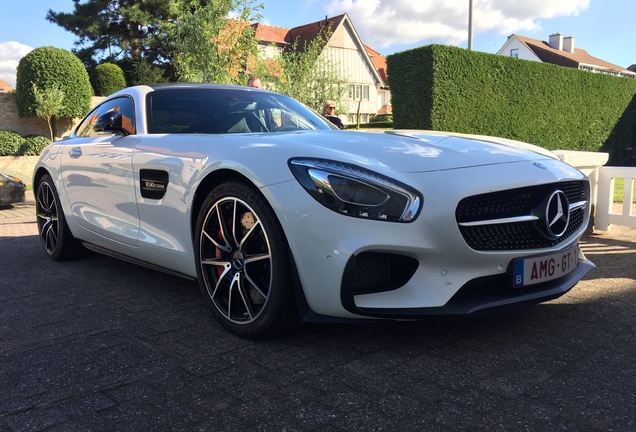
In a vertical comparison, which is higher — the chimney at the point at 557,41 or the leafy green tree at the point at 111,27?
the chimney at the point at 557,41

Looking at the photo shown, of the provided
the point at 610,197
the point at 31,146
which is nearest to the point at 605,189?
the point at 610,197

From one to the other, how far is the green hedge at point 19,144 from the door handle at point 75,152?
1559 centimetres

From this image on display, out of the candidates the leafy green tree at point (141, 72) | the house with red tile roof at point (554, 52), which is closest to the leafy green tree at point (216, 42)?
the leafy green tree at point (141, 72)

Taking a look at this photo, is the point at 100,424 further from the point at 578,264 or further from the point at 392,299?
the point at 578,264

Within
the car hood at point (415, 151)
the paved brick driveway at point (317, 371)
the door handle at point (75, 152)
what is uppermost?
the car hood at point (415, 151)

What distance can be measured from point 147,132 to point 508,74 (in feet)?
44.6

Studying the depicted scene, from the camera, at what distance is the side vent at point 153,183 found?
10.2 feet

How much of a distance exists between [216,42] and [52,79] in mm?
9297

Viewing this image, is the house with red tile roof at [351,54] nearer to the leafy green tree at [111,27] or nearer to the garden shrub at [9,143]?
the leafy green tree at [111,27]

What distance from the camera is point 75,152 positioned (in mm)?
4215

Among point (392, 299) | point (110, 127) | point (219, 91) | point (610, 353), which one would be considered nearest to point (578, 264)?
point (610, 353)

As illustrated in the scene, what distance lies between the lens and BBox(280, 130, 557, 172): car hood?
7.84ft

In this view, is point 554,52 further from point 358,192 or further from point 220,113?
point 358,192

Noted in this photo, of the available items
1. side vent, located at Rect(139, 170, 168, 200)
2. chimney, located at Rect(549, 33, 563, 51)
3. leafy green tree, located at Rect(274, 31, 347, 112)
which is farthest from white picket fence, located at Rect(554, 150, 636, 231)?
chimney, located at Rect(549, 33, 563, 51)
